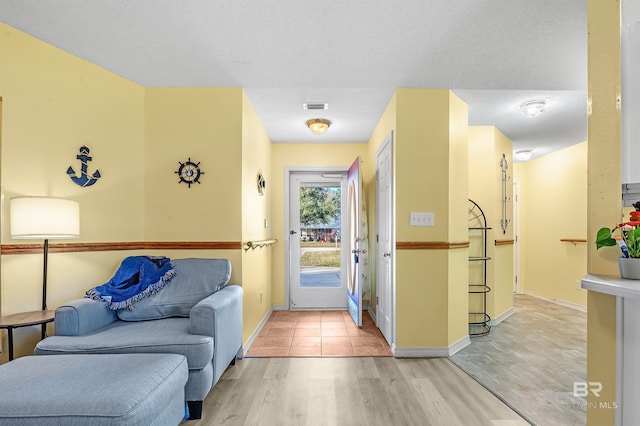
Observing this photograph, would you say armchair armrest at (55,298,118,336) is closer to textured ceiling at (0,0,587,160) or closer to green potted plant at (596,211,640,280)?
textured ceiling at (0,0,587,160)

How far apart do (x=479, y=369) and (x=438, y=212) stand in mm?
1327

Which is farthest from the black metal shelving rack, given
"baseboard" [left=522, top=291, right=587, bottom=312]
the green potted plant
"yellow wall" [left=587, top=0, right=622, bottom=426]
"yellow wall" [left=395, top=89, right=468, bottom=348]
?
the green potted plant

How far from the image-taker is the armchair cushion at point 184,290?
7.99 ft

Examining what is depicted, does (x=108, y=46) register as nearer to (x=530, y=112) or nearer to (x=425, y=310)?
(x=425, y=310)

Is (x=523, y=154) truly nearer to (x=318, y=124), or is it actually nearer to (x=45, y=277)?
(x=318, y=124)

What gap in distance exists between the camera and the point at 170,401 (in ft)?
5.47

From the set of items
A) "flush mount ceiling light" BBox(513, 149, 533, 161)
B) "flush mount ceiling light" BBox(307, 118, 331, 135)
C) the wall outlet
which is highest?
"flush mount ceiling light" BBox(307, 118, 331, 135)

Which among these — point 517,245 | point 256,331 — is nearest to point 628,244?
point 256,331

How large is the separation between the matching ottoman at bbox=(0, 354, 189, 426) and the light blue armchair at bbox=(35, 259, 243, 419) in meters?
0.19

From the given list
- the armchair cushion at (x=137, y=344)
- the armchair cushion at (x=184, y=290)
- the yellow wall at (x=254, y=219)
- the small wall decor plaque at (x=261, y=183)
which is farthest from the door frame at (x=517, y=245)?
the armchair cushion at (x=137, y=344)

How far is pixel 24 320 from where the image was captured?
6.80ft

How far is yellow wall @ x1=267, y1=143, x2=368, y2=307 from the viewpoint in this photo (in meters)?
4.80

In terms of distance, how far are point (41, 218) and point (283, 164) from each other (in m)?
3.05

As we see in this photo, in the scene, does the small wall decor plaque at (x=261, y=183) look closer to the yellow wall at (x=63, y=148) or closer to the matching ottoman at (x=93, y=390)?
the yellow wall at (x=63, y=148)
